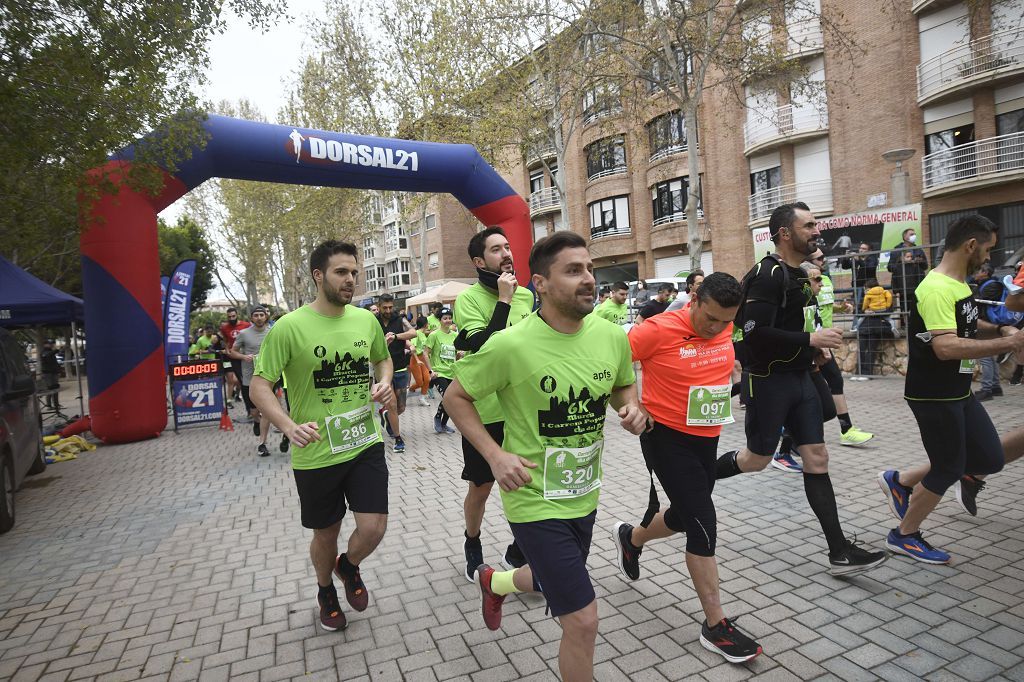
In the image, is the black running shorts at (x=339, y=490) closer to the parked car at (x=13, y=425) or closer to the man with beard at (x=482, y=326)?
the man with beard at (x=482, y=326)

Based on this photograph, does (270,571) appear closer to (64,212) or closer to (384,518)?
(384,518)

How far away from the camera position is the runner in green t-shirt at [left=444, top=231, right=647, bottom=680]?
2346mm

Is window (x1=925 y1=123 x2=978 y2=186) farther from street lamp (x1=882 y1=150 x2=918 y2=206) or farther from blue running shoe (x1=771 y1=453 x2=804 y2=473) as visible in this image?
blue running shoe (x1=771 y1=453 x2=804 y2=473)

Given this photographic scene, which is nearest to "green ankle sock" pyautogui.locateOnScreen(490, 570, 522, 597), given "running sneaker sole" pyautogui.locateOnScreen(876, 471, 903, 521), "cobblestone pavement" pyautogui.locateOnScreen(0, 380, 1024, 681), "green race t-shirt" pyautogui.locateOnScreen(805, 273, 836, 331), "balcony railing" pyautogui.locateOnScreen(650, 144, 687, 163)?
"cobblestone pavement" pyautogui.locateOnScreen(0, 380, 1024, 681)

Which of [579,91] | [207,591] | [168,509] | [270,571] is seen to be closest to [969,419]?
[270,571]

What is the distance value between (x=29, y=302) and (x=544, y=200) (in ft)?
108

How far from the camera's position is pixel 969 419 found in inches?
150

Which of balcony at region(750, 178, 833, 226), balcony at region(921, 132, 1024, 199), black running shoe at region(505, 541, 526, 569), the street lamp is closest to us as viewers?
black running shoe at region(505, 541, 526, 569)

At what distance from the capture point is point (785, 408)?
3.80 meters

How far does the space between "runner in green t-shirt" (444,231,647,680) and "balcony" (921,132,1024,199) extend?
24336 millimetres

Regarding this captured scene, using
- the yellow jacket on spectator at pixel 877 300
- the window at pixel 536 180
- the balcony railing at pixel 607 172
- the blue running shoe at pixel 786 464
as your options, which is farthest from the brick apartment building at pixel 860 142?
the blue running shoe at pixel 786 464

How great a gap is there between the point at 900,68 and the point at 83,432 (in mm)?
27508

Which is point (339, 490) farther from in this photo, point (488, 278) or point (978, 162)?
point (978, 162)

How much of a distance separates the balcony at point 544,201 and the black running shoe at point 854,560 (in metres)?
35.7
